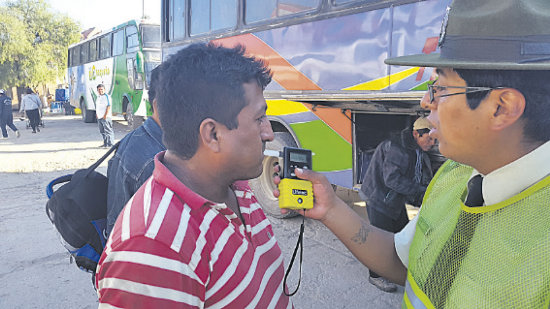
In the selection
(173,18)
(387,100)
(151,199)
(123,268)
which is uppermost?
(173,18)

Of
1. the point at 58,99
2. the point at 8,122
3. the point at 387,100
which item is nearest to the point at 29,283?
the point at 387,100

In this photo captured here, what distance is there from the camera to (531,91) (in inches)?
46.4

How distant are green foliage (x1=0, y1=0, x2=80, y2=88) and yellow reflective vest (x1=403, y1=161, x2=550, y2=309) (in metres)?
36.1

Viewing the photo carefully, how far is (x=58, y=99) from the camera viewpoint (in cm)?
3155

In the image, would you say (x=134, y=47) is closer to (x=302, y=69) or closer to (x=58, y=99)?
(x=302, y=69)

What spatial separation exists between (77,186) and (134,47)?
43.9 ft

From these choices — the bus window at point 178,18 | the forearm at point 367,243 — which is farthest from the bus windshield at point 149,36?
the forearm at point 367,243

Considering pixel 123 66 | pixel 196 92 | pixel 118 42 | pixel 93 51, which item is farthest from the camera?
pixel 93 51

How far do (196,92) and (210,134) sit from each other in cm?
14

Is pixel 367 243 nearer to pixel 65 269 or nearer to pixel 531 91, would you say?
pixel 531 91

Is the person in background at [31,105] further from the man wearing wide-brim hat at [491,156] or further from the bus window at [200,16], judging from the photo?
the man wearing wide-brim hat at [491,156]

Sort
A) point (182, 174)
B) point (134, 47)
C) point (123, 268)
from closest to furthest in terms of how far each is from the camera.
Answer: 1. point (123, 268)
2. point (182, 174)
3. point (134, 47)

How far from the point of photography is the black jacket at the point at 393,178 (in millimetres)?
3596

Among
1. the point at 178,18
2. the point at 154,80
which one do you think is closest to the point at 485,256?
the point at 154,80
